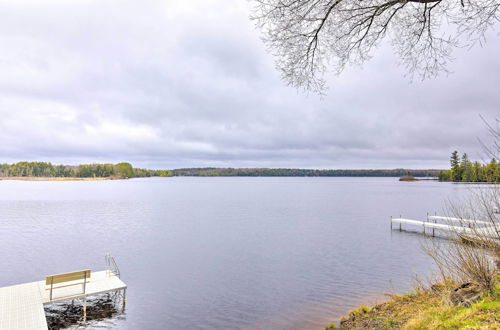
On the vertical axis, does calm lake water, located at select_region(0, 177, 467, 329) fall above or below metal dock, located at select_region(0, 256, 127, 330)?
below

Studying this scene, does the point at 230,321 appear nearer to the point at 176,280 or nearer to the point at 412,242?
the point at 176,280

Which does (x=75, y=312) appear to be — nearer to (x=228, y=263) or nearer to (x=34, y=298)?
(x=34, y=298)

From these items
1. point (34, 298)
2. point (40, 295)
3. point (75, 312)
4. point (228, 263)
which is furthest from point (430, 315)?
point (228, 263)

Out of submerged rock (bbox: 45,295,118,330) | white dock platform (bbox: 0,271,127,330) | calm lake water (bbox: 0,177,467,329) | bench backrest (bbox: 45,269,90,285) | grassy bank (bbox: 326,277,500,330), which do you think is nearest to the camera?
grassy bank (bbox: 326,277,500,330)

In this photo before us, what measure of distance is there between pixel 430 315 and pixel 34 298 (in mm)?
12668

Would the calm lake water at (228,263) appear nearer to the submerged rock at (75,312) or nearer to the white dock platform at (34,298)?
the submerged rock at (75,312)

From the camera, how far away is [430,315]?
7.09 m

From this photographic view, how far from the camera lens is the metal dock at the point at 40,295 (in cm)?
1000

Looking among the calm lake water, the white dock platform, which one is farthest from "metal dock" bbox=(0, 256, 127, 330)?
the calm lake water

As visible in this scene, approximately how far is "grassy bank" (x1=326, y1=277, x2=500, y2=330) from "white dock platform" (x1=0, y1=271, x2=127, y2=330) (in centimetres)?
901

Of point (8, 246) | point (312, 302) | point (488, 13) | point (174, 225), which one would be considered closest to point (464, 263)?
point (488, 13)

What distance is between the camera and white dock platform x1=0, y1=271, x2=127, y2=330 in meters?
9.91

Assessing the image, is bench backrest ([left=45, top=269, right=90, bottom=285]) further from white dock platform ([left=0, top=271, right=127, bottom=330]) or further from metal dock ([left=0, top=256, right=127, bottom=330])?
white dock platform ([left=0, top=271, right=127, bottom=330])

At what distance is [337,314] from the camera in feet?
42.4
